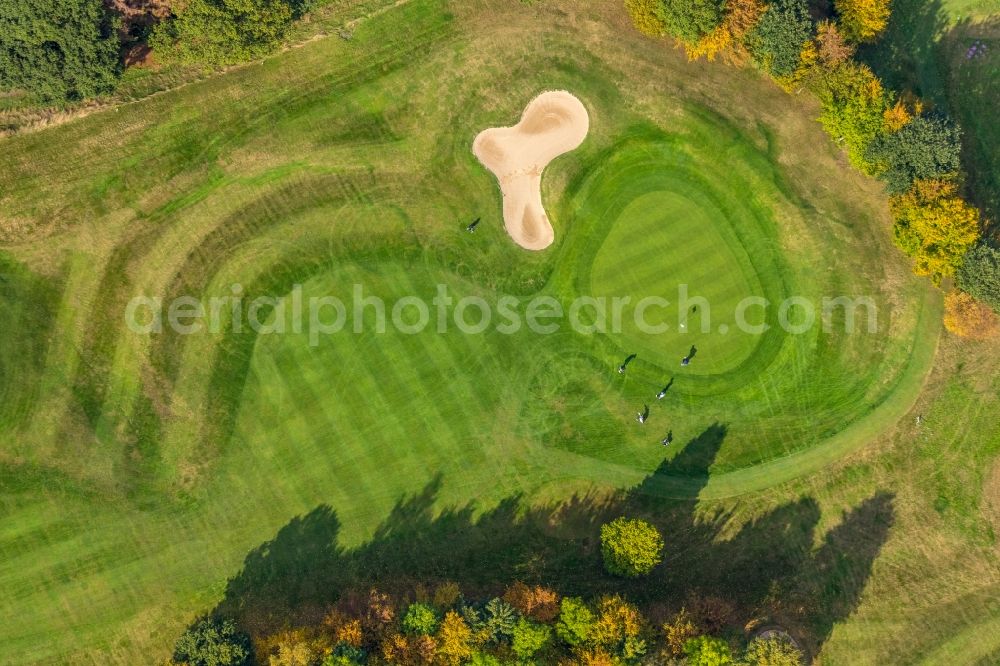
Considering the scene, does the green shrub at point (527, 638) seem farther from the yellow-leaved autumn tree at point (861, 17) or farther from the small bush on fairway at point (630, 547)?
the yellow-leaved autumn tree at point (861, 17)

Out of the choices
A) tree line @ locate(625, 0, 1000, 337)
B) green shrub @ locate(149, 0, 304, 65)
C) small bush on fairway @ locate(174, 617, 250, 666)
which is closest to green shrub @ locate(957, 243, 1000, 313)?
tree line @ locate(625, 0, 1000, 337)

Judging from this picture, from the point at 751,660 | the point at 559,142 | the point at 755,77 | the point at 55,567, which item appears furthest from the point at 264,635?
the point at 755,77

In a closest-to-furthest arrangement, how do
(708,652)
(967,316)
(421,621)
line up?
(708,652)
(421,621)
(967,316)

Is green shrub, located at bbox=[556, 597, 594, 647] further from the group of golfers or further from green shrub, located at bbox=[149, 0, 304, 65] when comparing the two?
green shrub, located at bbox=[149, 0, 304, 65]

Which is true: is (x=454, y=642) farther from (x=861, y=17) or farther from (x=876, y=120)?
(x=861, y=17)

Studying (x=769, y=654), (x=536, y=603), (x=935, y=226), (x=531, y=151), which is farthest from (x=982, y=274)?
(x=536, y=603)

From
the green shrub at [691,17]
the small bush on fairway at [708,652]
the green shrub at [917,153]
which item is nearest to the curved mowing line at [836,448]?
the green shrub at [917,153]
